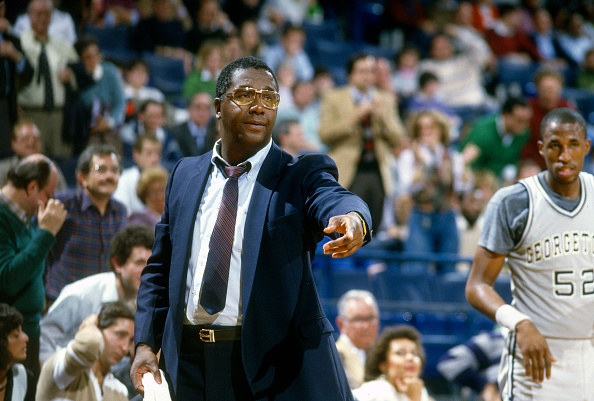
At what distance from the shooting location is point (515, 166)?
9.75m

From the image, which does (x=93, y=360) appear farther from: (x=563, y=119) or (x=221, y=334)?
(x=563, y=119)

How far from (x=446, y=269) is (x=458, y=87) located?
4.45 meters

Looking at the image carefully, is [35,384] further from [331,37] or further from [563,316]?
[331,37]

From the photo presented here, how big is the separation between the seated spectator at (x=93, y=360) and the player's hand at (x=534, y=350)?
2.04 meters

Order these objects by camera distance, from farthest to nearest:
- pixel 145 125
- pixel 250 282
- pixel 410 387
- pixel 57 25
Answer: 1. pixel 145 125
2. pixel 57 25
3. pixel 410 387
4. pixel 250 282

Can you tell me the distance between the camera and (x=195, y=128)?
795 centimetres

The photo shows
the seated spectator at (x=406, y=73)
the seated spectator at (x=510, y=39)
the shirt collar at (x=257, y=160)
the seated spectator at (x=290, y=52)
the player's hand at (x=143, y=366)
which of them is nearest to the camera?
the player's hand at (x=143, y=366)

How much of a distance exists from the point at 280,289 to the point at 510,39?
11.3 m

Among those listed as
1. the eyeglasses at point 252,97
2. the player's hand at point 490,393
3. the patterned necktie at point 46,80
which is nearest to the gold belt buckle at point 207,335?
the eyeglasses at point 252,97

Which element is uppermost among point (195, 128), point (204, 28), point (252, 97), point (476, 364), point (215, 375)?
point (204, 28)

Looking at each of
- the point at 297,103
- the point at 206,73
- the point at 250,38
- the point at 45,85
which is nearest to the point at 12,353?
the point at 45,85

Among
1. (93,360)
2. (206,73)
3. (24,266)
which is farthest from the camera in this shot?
(206,73)

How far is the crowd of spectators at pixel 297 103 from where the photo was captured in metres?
5.09

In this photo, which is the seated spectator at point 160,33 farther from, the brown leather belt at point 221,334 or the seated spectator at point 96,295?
the brown leather belt at point 221,334
